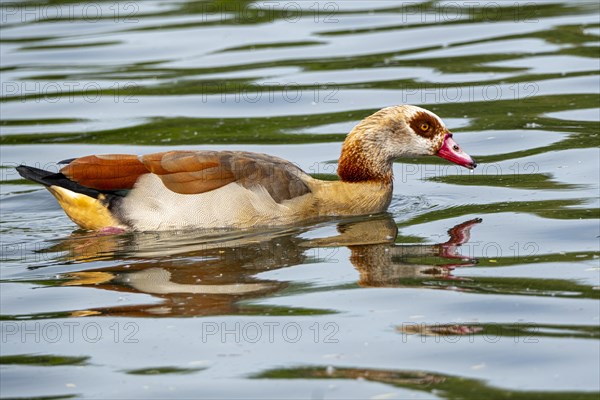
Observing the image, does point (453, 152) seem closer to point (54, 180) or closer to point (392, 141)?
point (392, 141)

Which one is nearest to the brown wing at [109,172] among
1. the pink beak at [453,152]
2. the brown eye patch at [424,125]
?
the brown eye patch at [424,125]

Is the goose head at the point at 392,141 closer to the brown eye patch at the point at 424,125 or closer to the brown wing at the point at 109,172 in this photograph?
the brown eye patch at the point at 424,125

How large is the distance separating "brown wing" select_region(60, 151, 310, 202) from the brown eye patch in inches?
56.8

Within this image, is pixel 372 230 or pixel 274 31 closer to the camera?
pixel 372 230

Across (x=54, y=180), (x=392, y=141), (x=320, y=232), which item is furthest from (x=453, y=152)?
(x=54, y=180)

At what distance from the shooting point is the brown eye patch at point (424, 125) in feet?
40.3

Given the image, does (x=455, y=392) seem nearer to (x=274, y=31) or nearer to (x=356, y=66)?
(x=356, y=66)

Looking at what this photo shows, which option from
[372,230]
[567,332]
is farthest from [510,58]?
[567,332]

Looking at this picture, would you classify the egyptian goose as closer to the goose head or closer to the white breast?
the white breast

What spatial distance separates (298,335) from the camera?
27.9 ft

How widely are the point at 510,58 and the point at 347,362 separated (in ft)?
37.0

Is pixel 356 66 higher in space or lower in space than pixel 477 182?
higher

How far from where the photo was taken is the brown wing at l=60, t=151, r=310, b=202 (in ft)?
38.2

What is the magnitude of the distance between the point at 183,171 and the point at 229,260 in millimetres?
1502
